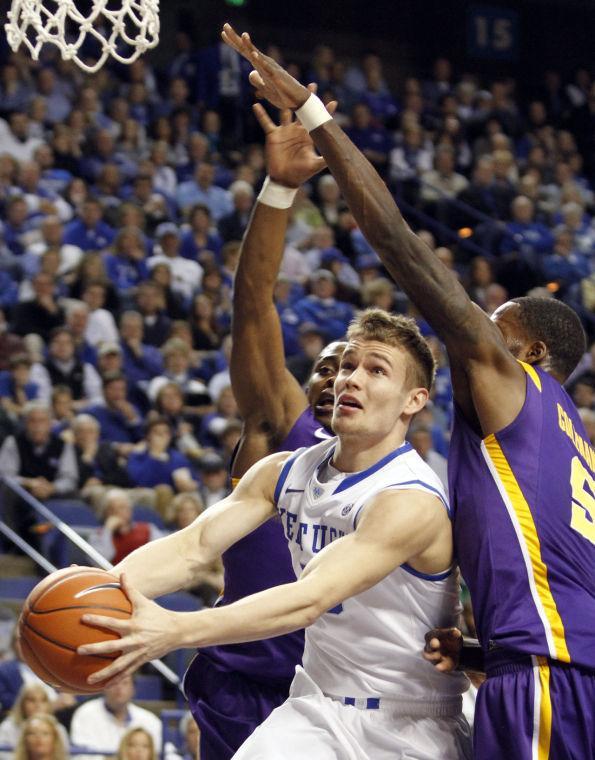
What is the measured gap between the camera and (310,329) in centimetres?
1034

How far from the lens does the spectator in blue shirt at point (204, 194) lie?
38.7ft

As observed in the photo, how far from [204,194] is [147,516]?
4.37m

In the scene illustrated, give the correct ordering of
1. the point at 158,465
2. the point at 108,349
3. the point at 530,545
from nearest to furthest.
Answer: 1. the point at 530,545
2. the point at 158,465
3. the point at 108,349

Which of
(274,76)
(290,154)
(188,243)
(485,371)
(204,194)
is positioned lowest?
(188,243)

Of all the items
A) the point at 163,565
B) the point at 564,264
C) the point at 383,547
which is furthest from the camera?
the point at 564,264

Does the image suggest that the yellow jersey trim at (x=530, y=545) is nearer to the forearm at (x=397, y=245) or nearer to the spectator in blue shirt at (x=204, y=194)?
the forearm at (x=397, y=245)

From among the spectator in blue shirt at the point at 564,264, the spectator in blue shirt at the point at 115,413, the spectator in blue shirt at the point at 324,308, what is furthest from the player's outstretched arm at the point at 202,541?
the spectator in blue shirt at the point at 564,264

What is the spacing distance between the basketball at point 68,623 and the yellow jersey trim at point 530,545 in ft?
3.32

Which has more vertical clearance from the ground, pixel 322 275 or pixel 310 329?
pixel 322 275

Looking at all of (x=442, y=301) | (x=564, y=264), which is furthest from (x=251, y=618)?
(x=564, y=264)

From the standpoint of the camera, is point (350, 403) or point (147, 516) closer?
point (350, 403)

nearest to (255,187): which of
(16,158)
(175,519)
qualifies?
(16,158)

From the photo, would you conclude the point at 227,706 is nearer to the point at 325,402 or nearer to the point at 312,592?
the point at 325,402

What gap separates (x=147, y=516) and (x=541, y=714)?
516cm
